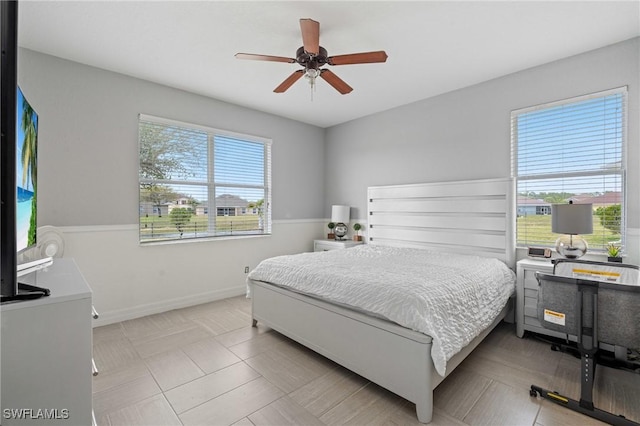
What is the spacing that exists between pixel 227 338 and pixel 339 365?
1162 millimetres

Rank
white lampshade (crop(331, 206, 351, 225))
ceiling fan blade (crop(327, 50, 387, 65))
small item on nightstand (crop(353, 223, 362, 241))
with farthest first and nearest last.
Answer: white lampshade (crop(331, 206, 351, 225))
small item on nightstand (crop(353, 223, 362, 241))
ceiling fan blade (crop(327, 50, 387, 65))

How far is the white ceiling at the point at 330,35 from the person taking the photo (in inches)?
86.4

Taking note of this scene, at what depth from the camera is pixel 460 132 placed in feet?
12.1

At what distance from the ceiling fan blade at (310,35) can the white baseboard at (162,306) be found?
127 inches

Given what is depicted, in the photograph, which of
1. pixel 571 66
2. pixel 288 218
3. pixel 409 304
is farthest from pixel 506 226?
pixel 288 218

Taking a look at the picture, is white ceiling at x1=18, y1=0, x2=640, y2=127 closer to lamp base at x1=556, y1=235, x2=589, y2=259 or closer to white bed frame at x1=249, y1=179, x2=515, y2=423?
white bed frame at x1=249, y1=179, x2=515, y2=423

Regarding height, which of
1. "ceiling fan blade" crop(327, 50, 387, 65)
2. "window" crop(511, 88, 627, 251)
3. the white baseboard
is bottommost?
the white baseboard

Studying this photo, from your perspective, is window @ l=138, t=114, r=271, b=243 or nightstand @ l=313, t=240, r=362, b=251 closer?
window @ l=138, t=114, r=271, b=243

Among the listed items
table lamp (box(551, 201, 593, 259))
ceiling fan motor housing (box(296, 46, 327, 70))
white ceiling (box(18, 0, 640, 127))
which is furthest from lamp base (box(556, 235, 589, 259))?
ceiling fan motor housing (box(296, 46, 327, 70))

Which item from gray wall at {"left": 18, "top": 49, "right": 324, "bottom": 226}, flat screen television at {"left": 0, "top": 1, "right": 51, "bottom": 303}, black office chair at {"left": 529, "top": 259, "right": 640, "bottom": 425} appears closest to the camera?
flat screen television at {"left": 0, "top": 1, "right": 51, "bottom": 303}

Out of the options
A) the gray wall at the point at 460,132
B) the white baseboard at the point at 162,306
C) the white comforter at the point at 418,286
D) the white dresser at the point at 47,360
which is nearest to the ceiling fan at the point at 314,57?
the gray wall at the point at 460,132

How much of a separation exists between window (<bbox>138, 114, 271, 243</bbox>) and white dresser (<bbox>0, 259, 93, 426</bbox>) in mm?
2588

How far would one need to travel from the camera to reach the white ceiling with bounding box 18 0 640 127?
2.20 metres

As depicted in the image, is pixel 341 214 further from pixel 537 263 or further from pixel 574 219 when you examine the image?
pixel 574 219
